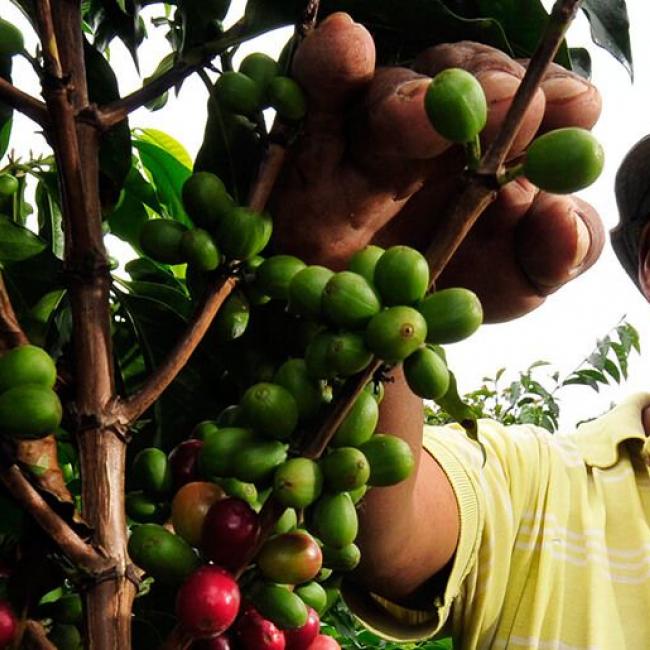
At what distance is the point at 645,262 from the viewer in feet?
7.47

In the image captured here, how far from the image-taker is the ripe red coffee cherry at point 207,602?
64 centimetres

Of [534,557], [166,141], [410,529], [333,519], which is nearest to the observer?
A: [333,519]

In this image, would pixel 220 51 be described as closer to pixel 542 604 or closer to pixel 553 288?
pixel 553 288

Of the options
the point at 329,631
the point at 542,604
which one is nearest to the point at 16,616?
the point at 542,604

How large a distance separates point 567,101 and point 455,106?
161mm

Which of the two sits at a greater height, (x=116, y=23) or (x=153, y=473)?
(x=116, y=23)

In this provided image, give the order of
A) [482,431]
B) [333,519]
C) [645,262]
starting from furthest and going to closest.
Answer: [645,262] < [482,431] < [333,519]

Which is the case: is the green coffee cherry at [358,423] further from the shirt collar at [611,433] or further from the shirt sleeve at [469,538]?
the shirt collar at [611,433]

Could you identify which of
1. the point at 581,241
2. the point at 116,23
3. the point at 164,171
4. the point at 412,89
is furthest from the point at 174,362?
the point at 164,171

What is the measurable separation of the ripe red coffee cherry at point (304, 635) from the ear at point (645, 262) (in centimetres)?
170

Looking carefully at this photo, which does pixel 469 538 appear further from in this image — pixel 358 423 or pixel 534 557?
pixel 358 423

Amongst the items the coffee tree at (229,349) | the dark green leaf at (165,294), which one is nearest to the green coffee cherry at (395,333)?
the coffee tree at (229,349)

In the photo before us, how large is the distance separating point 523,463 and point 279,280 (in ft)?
4.30

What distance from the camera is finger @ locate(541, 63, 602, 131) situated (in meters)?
0.77
